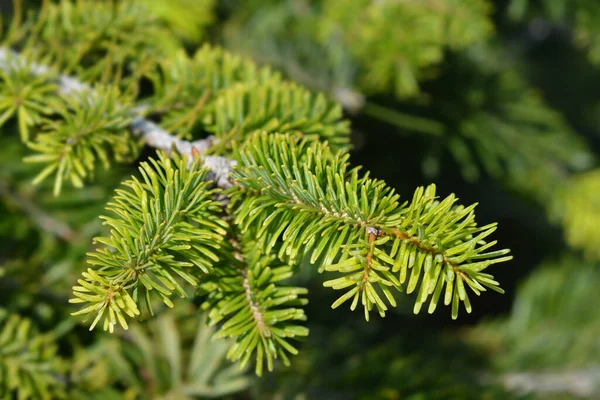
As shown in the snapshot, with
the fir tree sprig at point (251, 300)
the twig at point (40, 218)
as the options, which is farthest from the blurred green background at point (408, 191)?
the fir tree sprig at point (251, 300)

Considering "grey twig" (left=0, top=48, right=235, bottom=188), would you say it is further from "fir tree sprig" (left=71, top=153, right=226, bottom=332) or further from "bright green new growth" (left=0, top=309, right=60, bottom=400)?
"bright green new growth" (left=0, top=309, right=60, bottom=400)

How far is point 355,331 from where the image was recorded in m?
1.00

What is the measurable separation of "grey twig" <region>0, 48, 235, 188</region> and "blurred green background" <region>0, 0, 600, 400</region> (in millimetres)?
289

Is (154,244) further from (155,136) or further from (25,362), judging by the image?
(25,362)

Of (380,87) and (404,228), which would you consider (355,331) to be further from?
(404,228)

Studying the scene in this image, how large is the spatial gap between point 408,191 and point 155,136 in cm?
63

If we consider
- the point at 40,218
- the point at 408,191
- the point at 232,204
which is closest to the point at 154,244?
the point at 232,204

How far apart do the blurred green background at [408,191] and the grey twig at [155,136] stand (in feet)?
0.95

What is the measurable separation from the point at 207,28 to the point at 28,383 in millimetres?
769

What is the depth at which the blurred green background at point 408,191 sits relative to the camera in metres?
0.75

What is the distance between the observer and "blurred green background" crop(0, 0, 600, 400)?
755mm

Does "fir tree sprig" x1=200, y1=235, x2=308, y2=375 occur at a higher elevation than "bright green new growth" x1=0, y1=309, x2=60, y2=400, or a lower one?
higher

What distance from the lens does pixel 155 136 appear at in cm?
54

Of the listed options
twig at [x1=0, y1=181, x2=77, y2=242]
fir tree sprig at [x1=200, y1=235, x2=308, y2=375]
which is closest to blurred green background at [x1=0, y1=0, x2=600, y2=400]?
twig at [x1=0, y1=181, x2=77, y2=242]
